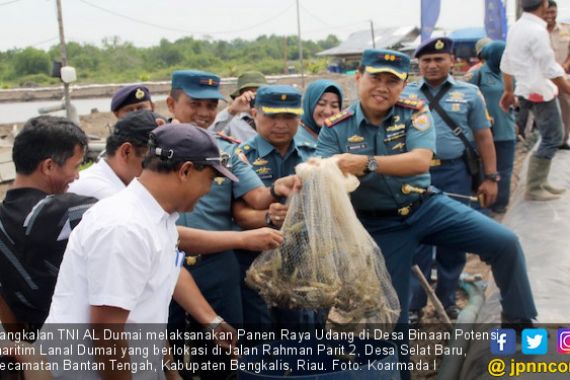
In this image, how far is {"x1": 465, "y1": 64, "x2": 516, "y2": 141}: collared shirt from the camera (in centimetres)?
675

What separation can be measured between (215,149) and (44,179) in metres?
0.81

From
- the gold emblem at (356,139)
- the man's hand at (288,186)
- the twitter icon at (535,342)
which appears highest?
the gold emblem at (356,139)

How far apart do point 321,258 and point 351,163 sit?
1.92 ft

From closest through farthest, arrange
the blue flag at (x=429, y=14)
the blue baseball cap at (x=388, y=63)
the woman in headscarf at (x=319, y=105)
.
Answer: the blue baseball cap at (x=388, y=63) → the woman in headscarf at (x=319, y=105) → the blue flag at (x=429, y=14)

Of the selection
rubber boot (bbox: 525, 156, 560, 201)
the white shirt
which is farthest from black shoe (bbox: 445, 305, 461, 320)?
the white shirt

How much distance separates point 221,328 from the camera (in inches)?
119

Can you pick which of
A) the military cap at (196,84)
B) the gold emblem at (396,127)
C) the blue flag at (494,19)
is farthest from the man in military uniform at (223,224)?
the blue flag at (494,19)

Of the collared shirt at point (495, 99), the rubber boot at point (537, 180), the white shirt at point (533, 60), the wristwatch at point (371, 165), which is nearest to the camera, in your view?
the wristwatch at point (371, 165)

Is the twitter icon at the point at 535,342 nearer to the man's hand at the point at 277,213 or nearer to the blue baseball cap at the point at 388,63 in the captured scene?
the man's hand at the point at 277,213

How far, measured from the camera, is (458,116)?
17.1ft

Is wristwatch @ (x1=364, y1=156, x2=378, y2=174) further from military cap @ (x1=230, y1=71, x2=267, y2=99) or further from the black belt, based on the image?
military cap @ (x1=230, y1=71, x2=267, y2=99)

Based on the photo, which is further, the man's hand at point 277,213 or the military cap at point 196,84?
the military cap at point 196,84

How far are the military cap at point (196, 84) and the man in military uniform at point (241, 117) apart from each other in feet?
3.77

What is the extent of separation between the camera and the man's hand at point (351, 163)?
3.14 m
